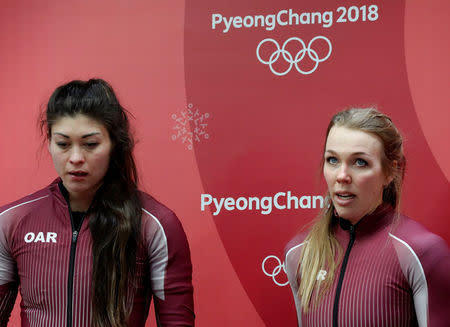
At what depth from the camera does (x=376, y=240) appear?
1986 mm

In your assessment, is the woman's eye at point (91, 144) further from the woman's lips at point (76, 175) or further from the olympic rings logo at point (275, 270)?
the olympic rings logo at point (275, 270)

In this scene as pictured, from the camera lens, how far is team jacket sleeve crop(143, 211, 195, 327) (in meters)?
2.02

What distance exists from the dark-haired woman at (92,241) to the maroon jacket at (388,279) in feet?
1.53

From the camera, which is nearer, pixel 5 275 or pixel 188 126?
pixel 5 275

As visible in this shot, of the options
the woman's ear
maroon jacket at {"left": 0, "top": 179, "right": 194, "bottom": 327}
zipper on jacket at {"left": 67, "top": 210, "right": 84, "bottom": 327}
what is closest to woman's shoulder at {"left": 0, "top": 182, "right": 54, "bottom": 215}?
maroon jacket at {"left": 0, "top": 179, "right": 194, "bottom": 327}

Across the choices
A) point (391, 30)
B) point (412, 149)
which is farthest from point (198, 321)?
point (391, 30)

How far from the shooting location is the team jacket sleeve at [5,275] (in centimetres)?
208

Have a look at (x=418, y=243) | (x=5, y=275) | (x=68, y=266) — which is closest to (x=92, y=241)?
(x=68, y=266)

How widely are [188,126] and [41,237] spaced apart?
797 millimetres

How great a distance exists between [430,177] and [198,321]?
106cm

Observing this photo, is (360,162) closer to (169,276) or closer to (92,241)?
(169,276)

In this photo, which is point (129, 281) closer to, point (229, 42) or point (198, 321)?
point (198, 321)

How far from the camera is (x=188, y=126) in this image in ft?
8.54

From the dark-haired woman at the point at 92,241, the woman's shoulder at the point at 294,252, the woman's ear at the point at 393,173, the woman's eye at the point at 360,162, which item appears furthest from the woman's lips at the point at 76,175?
the woman's ear at the point at 393,173
